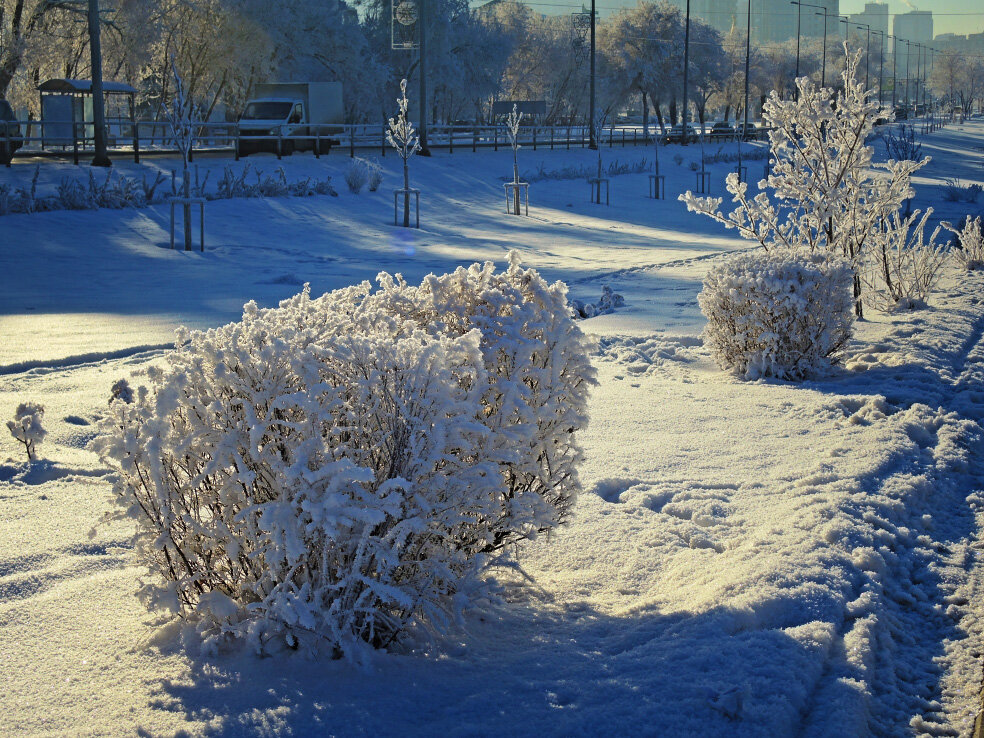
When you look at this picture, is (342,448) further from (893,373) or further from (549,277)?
(549,277)

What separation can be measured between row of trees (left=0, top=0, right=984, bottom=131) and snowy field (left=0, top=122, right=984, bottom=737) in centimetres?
1340

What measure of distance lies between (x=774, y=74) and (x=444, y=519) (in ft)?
328

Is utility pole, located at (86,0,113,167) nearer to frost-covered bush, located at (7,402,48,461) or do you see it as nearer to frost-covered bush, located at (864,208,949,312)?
frost-covered bush, located at (864,208,949,312)

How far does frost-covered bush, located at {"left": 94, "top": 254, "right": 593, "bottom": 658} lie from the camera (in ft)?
8.93

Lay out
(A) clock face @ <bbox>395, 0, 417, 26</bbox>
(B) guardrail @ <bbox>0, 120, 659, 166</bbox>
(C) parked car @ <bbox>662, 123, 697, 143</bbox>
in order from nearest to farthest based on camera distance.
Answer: (B) guardrail @ <bbox>0, 120, 659, 166</bbox> < (A) clock face @ <bbox>395, 0, 417, 26</bbox> < (C) parked car @ <bbox>662, 123, 697, 143</bbox>

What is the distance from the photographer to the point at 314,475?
8.53ft

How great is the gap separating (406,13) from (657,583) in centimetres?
4624

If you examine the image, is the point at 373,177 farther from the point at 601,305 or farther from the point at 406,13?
the point at 406,13

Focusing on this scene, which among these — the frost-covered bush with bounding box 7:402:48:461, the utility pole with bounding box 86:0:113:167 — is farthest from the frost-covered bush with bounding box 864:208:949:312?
the utility pole with bounding box 86:0:113:167

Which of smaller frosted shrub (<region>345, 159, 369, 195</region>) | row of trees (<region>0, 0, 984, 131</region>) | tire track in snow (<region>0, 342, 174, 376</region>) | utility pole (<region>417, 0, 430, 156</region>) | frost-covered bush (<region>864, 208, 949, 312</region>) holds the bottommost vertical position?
tire track in snow (<region>0, 342, 174, 376</region>)

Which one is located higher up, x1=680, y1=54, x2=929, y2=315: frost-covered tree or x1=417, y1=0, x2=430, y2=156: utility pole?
x1=417, y1=0, x2=430, y2=156: utility pole

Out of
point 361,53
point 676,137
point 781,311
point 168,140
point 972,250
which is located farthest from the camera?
point 676,137

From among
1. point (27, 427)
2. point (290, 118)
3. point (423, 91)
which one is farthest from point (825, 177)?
point (290, 118)

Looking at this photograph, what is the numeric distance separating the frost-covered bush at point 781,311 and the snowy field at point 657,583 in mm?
286
